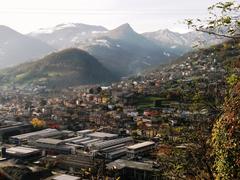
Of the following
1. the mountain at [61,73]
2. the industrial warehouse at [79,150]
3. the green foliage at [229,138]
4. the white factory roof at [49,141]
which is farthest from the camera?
the mountain at [61,73]

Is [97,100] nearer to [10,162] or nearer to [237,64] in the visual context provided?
[10,162]

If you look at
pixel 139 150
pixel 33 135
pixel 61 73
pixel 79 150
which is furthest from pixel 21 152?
pixel 61 73

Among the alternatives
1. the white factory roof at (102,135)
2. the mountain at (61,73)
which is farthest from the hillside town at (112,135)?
the mountain at (61,73)

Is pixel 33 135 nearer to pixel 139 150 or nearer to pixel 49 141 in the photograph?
pixel 49 141

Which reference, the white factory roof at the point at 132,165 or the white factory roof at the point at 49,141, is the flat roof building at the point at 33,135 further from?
the white factory roof at the point at 132,165

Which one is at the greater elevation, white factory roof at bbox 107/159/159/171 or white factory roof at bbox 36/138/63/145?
white factory roof at bbox 36/138/63/145

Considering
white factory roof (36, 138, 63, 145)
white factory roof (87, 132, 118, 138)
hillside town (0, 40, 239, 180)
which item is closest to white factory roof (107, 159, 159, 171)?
hillside town (0, 40, 239, 180)

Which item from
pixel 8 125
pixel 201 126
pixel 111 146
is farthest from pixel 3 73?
pixel 201 126

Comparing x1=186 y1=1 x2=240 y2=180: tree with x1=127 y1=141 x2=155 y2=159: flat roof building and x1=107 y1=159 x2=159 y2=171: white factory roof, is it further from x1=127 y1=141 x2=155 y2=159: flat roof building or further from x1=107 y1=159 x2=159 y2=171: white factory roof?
x1=127 y1=141 x2=155 y2=159: flat roof building
